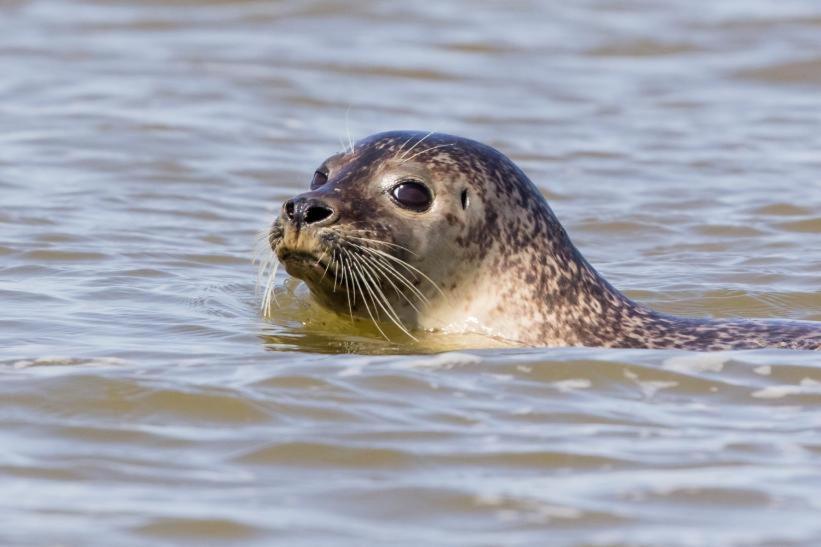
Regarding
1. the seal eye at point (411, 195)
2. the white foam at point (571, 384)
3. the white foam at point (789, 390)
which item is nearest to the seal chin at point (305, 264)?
the seal eye at point (411, 195)

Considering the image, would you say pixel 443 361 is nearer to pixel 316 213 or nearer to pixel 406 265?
pixel 406 265

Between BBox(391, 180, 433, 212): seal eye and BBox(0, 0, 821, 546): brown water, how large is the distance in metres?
0.62

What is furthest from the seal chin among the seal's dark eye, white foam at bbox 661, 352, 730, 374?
white foam at bbox 661, 352, 730, 374

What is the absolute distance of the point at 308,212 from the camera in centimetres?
745

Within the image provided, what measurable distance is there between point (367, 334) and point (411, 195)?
27.5 inches

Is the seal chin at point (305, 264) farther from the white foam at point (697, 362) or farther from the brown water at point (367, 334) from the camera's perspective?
the white foam at point (697, 362)

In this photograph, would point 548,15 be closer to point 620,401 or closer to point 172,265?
point 172,265

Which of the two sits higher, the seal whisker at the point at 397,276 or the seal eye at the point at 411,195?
the seal eye at the point at 411,195

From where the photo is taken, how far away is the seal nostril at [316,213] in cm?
745

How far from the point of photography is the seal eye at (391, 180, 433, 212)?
7793 millimetres

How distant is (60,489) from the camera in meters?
5.56

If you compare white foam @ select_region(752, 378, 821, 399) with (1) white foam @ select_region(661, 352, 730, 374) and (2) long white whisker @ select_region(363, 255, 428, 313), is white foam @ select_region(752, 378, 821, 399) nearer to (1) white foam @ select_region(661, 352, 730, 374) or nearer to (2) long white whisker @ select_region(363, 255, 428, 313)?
(1) white foam @ select_region(661, 352, 730, 374)

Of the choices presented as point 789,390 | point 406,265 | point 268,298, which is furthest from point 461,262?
point 789,390

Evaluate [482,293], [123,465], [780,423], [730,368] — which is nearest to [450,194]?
[482,293]
